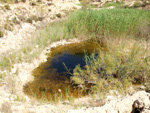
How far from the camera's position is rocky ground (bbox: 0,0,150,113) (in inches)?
94.4

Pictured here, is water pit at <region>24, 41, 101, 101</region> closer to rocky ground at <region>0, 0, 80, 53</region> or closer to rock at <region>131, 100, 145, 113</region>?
rock at <region>131, 100, 145, 113</region>

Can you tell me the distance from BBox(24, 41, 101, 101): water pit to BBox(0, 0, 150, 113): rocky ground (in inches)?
10.3

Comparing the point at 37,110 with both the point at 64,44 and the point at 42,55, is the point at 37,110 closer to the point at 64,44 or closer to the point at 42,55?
the point at 42,55

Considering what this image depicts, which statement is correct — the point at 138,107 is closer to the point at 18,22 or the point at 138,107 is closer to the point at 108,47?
the point at 108,47

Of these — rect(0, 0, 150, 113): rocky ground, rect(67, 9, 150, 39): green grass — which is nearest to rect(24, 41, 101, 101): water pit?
rect(0, 0, 150, 113): rocky ground

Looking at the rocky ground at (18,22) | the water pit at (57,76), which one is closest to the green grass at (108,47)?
the water pit at (57,76)

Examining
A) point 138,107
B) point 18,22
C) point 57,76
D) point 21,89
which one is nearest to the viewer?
point 138,107

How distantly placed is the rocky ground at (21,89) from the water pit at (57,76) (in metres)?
0.26

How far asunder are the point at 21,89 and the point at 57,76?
4.11ft

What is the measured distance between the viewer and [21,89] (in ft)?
13.2

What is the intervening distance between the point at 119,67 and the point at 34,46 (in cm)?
401

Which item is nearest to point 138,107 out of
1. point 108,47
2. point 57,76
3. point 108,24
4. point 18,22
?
point 57,76

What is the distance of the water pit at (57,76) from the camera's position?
12.9 feet

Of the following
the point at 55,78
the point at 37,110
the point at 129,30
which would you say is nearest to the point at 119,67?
the point at 55,78
